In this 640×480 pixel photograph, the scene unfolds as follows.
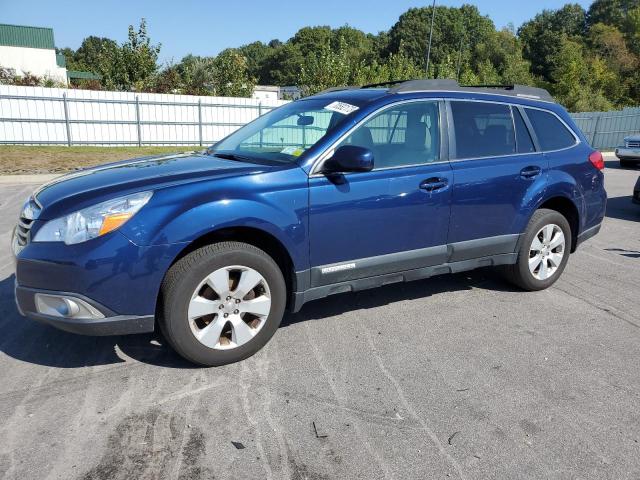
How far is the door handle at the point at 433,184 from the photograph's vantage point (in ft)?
12.8

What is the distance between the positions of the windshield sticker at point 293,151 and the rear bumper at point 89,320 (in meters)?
1.47

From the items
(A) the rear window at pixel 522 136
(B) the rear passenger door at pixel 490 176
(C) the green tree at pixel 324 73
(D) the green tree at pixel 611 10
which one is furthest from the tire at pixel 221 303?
(D) the green tree at pixel 611 10

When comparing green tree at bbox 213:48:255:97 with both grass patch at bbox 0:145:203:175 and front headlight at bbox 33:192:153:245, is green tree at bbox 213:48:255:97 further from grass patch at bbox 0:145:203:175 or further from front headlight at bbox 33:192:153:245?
front headlight at bbox 33:192:153:245

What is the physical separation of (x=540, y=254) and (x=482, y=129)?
1.36 m

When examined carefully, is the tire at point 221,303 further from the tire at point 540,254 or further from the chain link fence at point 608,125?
the chain link fence at point 608,125

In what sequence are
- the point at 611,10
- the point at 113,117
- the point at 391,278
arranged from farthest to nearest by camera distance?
1. the point at 611,10
2. the point at 113,117
3. the point at 391,278

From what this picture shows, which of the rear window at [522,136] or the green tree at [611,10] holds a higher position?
the green tree at [611,10]

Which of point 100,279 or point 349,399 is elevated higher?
point 100,279

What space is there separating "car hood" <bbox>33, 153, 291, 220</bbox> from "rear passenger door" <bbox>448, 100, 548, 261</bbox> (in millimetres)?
1532

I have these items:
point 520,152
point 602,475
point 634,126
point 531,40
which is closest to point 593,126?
point 634,126

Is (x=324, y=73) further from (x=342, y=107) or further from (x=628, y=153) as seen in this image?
(x=342, y=107)

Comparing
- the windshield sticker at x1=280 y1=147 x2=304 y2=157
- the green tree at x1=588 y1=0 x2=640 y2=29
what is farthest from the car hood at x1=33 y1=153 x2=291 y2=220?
the green tree at x1=588 y1=0 x2=640 y2=29

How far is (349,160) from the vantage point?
11.2 ft

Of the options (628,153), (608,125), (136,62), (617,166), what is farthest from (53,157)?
(608,125)
